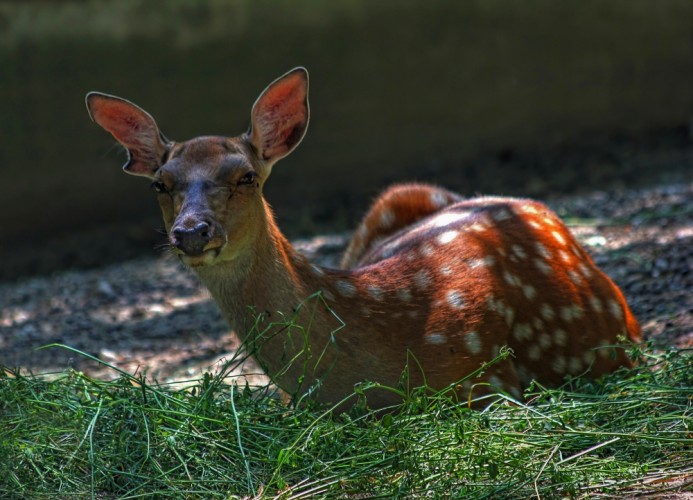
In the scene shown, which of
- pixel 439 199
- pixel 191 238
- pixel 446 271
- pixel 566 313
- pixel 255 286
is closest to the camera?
pixel 191 238

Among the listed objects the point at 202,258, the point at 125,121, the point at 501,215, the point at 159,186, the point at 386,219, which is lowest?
the point at 386,219

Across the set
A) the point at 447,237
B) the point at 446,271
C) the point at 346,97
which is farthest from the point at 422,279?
the point at 346,97

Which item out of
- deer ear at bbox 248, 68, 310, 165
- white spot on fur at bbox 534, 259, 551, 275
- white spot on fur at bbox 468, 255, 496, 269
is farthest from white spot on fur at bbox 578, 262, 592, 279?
deer ear at bbox 248, 68, 310, 165

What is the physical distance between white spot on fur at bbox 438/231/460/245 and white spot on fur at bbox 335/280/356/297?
0.58 m

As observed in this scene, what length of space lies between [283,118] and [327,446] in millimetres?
1693

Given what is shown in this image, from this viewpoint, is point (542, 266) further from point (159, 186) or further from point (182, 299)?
point (182, 299)

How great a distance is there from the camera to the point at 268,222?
14.7 ft

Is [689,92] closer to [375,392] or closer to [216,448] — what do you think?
[375,392]

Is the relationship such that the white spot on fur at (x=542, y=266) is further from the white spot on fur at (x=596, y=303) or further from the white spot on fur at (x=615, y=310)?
the white spot on fur at (x=615, y=310)

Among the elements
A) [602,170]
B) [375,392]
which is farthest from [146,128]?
[602,170]

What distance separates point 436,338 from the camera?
4430 millimetres

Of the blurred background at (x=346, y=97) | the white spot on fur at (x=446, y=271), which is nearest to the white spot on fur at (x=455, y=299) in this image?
the white spot on fur at (x=446, y=271)

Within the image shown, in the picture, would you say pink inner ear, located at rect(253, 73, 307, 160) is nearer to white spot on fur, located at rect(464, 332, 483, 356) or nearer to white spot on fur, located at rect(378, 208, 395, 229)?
white spot on fur, located at rect(464, 332, 483, 356)

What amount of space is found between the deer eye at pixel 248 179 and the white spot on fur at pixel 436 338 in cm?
97
